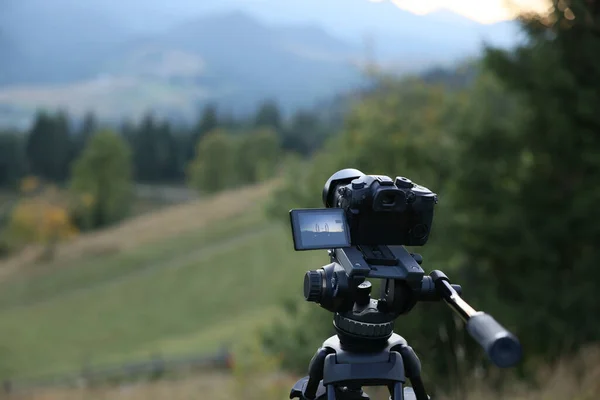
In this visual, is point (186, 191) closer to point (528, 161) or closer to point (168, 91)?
point (528, 161)

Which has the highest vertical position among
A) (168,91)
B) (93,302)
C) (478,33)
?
(168,91)

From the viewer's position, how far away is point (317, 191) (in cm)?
1033

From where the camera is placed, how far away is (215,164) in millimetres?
60938

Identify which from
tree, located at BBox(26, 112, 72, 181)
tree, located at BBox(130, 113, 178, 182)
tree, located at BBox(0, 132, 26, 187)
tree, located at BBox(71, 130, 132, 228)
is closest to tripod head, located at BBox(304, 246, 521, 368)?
tree, located at BBox(71, 130, 132, 228)

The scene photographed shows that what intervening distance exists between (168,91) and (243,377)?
159m

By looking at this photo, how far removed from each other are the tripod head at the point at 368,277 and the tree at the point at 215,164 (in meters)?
59.2

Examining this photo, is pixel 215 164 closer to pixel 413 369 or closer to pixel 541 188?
pixel 541 188

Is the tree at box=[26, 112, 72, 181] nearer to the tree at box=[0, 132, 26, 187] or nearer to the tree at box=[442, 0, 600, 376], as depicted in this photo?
the tree at box=[0, 132, 26, 187]

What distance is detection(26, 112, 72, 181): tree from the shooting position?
205ft

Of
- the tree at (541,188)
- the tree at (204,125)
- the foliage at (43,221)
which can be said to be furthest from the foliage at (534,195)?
the tree at (204,125)

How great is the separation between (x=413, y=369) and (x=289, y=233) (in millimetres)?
20353

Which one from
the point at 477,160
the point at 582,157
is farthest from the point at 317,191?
the point at 582,157

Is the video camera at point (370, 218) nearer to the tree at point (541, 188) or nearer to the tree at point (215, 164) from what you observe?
the tree at point (541, 188)

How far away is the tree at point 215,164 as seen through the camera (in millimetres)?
60469
